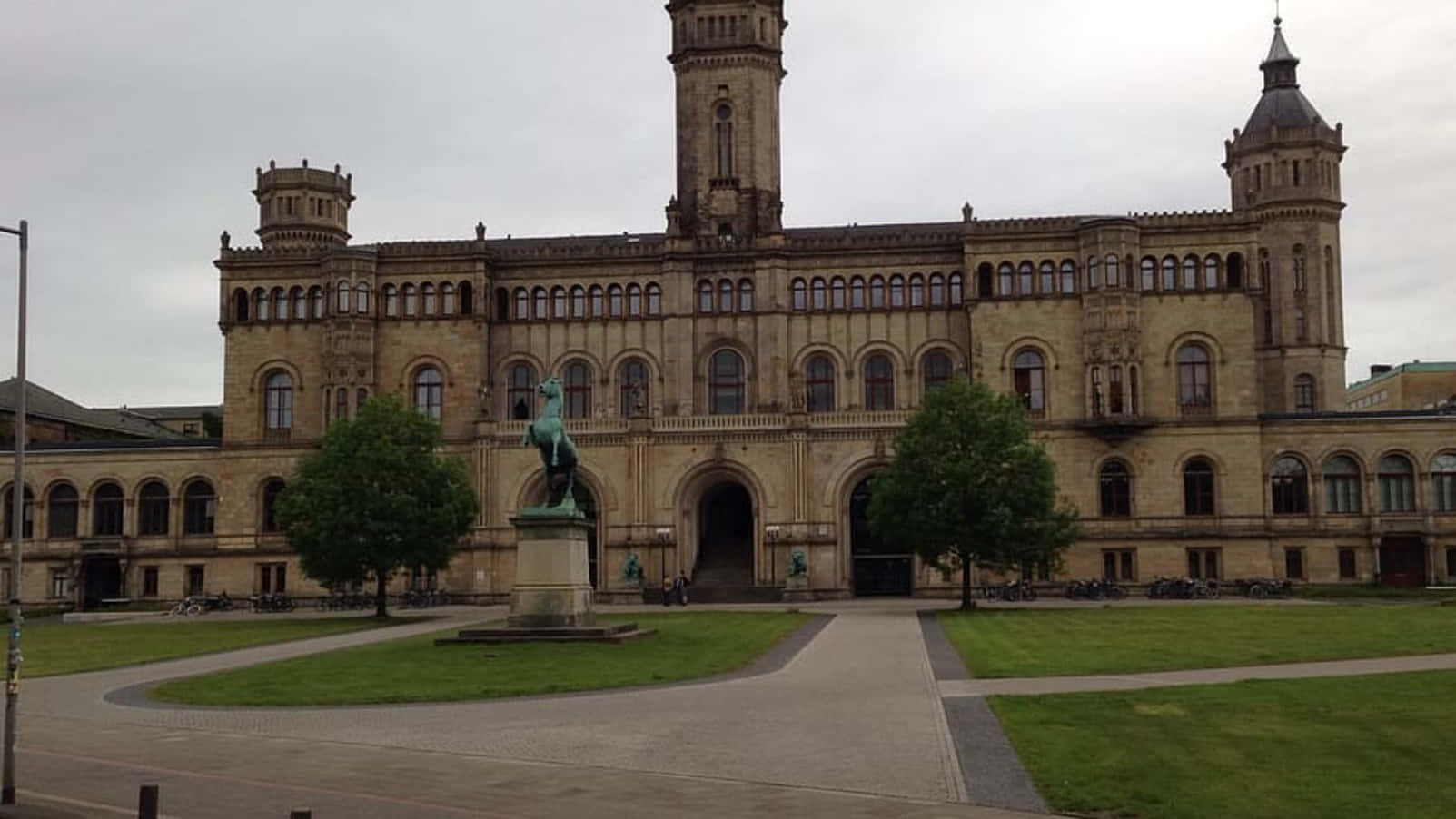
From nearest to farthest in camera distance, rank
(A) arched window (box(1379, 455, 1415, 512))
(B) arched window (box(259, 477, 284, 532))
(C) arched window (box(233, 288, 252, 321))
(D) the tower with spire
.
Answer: (A) arched window (box(1379, 455, 1415, 512)) < (B) arched window (box(259, 477, 284, 532)) < (C) arched window (box(233, 288, 252, 321)) < (D) the tower with spire

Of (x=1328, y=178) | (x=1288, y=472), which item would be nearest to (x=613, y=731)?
(x=1288, y=472)

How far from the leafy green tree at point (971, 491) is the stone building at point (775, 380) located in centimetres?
1384

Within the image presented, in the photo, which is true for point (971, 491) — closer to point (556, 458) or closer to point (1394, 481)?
point (556, 458)

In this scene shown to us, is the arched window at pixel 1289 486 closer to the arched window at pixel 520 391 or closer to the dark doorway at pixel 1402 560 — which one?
the dark doorway at pixel 1402 560

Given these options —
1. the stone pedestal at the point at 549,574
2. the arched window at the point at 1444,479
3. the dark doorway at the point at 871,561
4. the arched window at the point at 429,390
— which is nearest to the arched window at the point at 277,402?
the arched window at the point at 429,390

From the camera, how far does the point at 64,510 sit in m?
89.6

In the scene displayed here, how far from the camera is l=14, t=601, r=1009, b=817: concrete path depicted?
21.1 meters

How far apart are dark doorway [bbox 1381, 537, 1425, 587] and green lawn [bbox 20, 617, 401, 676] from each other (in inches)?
2082

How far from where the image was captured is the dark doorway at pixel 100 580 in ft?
289

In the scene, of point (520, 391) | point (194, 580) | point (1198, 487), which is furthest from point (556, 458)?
point (194, 580)

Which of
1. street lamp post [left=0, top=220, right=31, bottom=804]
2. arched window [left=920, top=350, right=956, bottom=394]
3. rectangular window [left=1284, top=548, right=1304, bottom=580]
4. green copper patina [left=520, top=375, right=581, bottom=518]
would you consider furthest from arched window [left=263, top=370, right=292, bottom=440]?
street lamp post [left=0, top=220, right=31, bottom=804]

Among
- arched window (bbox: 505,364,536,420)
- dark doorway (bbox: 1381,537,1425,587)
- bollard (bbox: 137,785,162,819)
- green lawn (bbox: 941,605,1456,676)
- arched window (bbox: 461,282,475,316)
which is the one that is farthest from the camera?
arched window (bbox: 505,364,536,420)

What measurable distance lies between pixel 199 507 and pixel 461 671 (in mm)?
58253

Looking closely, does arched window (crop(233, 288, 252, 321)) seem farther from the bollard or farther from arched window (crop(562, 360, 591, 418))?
the bollard
